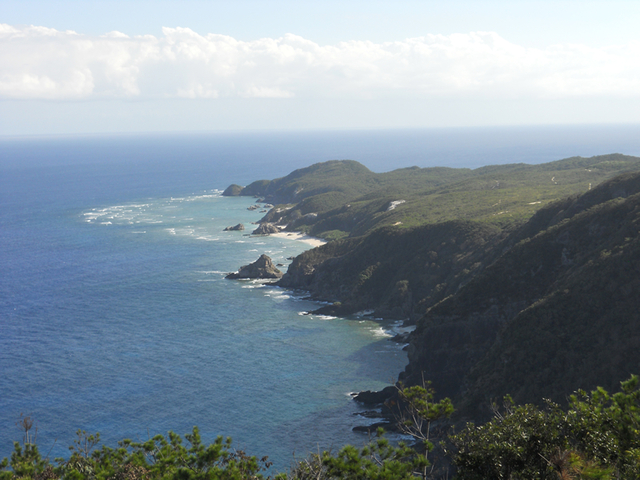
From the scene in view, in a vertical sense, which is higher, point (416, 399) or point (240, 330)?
point (416, 399)

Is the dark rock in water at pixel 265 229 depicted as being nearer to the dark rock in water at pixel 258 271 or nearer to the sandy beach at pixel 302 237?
the sandy beach at pixel 302 237

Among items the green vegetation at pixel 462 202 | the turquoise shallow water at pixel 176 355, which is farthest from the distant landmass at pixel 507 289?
the turquoise shallow water at pixel 176 355

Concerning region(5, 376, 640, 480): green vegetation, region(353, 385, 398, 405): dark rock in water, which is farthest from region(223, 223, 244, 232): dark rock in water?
region(5, 376, 640, 480): green vegetation

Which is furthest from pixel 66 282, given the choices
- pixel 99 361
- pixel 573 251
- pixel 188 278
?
pixel 573 251

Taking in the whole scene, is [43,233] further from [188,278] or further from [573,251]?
[573,251]

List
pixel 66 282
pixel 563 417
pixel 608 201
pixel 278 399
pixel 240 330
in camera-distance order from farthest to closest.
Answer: pixel 66 282, pixel 240 330, pixel 608 201, pixel 278 399, pixel 563 417

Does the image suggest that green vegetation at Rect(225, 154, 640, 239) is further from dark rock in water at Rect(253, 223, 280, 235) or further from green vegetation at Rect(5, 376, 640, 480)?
A: green vegetation at Rect(5, 376, 640, 480)

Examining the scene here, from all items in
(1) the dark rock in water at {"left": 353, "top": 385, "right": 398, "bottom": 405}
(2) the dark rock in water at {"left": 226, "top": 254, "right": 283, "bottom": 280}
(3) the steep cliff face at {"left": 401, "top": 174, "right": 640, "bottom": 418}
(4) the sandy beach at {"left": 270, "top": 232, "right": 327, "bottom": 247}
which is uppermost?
(3) the steep cliff face at {"left": 401, "top": 174, "right": 640, "bottom": 418}
